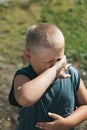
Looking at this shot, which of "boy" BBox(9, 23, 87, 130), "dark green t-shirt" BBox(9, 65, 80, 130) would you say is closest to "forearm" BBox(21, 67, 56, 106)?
"boy" BBox(9, 23, 87, 130)

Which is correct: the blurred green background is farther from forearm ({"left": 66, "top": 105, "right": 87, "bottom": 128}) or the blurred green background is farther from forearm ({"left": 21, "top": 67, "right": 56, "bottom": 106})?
forearm ({"left": 21, "top": 67, "right": 56, "bottom": 106})

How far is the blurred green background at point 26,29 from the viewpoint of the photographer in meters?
5.09

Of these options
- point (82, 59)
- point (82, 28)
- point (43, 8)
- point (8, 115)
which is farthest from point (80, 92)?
point (43, 8)

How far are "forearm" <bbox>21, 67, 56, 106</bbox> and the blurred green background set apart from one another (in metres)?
1.92

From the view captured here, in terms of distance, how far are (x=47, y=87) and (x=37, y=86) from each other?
0.08 meters

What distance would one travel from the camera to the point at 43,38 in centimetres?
261

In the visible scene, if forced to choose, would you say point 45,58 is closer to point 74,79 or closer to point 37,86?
point 37,86

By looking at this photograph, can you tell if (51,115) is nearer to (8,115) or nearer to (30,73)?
(30,73)

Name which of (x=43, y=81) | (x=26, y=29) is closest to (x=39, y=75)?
(x=43, y=81)

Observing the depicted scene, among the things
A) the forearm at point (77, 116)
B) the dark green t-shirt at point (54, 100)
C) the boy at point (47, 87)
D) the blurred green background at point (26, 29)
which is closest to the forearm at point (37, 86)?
the boy at point (47, 87)

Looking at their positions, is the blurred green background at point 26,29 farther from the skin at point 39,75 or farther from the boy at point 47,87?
the skin at point 39,75

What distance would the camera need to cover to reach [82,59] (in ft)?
19.1

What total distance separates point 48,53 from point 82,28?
13.5ft

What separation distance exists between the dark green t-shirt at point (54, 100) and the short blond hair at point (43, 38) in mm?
191
